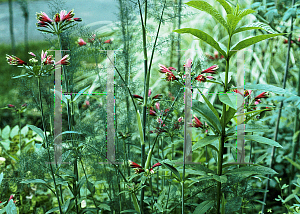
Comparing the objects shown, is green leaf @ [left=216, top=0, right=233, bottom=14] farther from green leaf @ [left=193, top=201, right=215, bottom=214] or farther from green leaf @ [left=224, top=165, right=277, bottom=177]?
green leaf @ [left=193, top=201, right=215, bottom=214]

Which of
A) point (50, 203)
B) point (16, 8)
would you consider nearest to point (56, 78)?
point (50, 203)

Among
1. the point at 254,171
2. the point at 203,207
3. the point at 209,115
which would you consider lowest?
the point at 203,207

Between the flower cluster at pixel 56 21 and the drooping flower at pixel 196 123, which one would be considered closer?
the flower cluster at pixel 56 21

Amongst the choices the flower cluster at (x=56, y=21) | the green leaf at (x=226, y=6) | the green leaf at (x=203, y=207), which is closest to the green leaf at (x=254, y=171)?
the green leaf at (x=203, y=207)

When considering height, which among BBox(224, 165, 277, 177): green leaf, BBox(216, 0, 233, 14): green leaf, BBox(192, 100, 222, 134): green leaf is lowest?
BBox(224, 165, 277, 177): green leaf

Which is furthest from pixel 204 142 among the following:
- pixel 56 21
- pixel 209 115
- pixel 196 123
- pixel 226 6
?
pixel 56 21

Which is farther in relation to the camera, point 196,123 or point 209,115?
point 196,123

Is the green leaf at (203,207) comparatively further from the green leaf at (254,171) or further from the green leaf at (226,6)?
the green leaf at (226,6)

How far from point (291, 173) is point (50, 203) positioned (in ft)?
3.92

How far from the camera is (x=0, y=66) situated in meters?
1.67

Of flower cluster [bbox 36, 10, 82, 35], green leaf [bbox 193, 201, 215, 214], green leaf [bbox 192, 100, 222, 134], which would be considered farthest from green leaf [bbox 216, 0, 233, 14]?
green leaf [bbox 193, 201, 215, 214]

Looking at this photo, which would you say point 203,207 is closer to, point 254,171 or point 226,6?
point 254,171

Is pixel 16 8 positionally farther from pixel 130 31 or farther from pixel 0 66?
pixel 130 31

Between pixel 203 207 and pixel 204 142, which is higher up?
pixel 204 142
